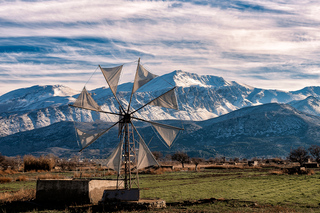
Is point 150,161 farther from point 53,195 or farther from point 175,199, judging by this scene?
point 53,195

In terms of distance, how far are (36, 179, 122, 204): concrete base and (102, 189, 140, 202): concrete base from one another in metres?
2.76

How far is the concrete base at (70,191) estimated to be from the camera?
3116cm

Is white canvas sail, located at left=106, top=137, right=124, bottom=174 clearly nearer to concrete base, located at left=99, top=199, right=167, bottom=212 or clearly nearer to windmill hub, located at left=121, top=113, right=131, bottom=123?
windmill hub, located at left=121, top=113, right=131, bottom=123

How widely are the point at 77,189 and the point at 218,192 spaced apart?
1382 cm

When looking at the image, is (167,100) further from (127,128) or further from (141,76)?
(127,128)

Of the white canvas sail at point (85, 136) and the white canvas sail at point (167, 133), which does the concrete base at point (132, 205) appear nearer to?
the white canvas sail at point (167, 133)

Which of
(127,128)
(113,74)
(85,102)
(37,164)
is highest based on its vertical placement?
(113,74)

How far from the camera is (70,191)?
3144cm

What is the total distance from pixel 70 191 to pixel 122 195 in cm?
509

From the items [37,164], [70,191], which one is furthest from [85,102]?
[37,164]

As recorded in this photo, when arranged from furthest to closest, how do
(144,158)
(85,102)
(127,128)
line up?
(85,102) → (144,158) → (127,128)

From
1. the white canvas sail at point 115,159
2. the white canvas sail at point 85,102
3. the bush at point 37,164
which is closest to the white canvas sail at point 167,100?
the white canvas sail at point 115,159

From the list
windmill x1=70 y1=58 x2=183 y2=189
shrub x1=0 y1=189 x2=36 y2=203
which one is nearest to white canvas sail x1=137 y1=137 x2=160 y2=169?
windmill x1=70 y1=58 x2=183 y2=189

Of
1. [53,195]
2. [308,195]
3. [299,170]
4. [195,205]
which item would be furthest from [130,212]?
[299,170]
